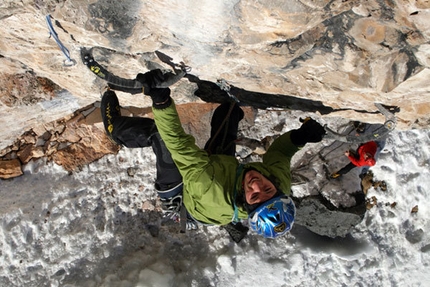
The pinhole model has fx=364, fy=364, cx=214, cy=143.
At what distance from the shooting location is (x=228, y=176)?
3221 mm

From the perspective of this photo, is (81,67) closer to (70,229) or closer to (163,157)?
(163,157)

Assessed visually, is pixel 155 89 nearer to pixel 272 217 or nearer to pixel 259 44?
pixel 259 44

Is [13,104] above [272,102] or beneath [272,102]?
beneath

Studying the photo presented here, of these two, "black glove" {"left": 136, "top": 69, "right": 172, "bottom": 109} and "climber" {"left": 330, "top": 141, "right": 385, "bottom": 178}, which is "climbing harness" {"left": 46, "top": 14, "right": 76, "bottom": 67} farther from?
"climber" {"left": 330, "top": 141, "right": 385, "bottom": 178}

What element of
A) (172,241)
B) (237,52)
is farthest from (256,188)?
(172,241)

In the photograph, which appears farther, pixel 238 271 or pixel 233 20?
pixel 238 271

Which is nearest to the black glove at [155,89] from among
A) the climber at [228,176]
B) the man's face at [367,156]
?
the climber at [228,176]

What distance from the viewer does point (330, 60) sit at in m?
2.54

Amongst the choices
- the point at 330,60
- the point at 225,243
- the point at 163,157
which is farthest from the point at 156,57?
the point at 225,243

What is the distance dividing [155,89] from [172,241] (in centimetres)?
270

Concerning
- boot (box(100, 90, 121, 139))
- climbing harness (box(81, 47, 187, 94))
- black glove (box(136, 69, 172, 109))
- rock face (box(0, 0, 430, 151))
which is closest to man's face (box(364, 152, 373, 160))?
rock face (box(0, 0, 430, 151))

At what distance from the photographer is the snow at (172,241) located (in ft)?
14.9

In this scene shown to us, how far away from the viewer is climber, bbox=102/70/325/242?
2879 mm

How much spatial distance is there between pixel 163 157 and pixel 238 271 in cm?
197
